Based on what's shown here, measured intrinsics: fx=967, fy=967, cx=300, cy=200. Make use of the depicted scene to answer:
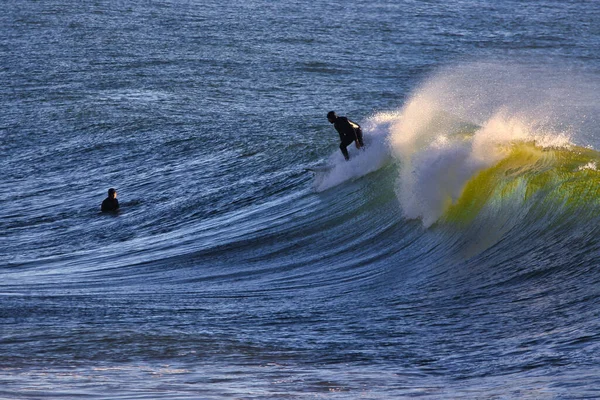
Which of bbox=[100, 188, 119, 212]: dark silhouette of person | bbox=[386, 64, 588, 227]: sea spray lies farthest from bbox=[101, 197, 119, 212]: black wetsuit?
bbox=[386, 64, 588, 227]: sea spray

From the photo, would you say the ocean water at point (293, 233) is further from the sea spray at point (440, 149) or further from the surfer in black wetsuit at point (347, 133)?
the surfer in black wetsuit at point (347, 133)

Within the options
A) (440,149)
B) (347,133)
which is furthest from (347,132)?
(440,149)

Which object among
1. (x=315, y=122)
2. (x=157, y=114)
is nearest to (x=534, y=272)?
(x=315, y=122)

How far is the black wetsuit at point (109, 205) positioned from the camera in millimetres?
18625

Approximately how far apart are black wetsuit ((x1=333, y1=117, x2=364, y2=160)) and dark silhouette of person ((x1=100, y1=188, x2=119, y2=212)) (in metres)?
4.58

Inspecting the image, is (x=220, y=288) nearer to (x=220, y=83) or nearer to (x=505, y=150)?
(x=505, y=150)

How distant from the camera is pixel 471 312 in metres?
9.33

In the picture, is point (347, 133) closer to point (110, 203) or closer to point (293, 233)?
point (293, 233)

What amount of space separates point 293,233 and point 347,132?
3018mm

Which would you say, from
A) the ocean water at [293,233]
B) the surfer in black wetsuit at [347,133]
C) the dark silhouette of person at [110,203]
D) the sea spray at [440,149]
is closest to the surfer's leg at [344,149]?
the surfer in black wetsuit at [347,133]

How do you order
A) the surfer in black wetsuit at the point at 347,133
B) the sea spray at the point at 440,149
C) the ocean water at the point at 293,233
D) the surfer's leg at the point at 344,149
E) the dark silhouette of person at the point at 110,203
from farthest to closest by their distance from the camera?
the dark silhouette of person at the point at 110,203 < the surfer's leg at the point at 344,149 < the surfer in black wetsuit at the point at 347,133 < the sea spray at the point at 440,149 < the ocean water at the point at 293,233

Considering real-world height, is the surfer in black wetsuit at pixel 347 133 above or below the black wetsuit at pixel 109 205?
above

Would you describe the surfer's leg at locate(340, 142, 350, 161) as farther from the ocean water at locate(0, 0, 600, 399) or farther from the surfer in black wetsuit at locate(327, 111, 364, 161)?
the ocean water at locate(0, 0, 600, 399)

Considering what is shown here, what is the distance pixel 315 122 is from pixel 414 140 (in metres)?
10.2
